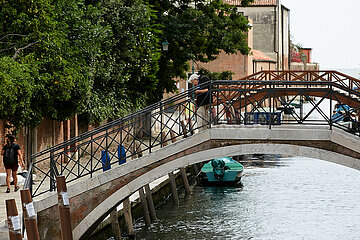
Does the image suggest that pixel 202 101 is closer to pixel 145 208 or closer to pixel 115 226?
pixel 115 226

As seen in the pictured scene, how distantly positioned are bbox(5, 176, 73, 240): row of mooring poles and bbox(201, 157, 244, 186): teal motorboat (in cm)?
1488

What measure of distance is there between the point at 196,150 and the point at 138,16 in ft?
32.8

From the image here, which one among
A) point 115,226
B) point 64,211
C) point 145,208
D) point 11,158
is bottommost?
point 145,208

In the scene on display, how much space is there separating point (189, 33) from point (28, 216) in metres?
17.5

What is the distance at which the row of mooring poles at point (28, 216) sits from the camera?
7125 millimetres

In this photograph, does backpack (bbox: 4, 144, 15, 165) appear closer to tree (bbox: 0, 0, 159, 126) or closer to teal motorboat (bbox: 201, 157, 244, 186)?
tree (bbox: 0, 0, 159, 126)

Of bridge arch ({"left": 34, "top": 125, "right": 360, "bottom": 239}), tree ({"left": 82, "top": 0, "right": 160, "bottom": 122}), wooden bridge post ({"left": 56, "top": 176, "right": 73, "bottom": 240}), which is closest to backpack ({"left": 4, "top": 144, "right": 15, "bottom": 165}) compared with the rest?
bridge arch ({"left": 34, "top": 125, "right": 360, "bottom": 239})

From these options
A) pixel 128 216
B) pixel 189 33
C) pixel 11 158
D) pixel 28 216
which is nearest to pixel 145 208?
pixel 128 216

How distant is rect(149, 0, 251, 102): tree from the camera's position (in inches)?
967

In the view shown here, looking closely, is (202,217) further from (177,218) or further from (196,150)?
(196,150)

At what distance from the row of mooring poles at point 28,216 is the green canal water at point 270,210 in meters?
6.39

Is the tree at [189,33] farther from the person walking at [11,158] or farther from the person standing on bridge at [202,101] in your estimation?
the person standing on bridge at [202,101]

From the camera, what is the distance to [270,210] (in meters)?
19.0

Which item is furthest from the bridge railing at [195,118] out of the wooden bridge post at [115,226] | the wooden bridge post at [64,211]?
the wooden bridge post at [64,211]
